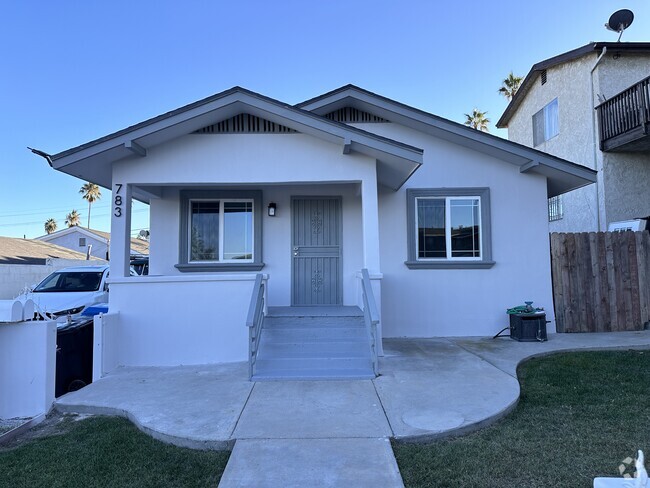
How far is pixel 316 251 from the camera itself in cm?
862

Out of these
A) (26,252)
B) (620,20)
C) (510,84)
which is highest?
(510,84)

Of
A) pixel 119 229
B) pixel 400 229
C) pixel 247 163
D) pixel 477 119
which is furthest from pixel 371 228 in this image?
pixel 477 119

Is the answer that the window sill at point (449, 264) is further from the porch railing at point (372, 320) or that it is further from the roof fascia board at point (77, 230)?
the roof fascia board at point (77, 230)

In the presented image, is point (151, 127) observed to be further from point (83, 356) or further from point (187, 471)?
point (187, 471)

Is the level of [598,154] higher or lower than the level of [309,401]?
higher

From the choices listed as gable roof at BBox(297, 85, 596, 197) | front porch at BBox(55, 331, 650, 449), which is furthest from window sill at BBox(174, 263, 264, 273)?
gable roof at BBox(297, 85, 596, 197)

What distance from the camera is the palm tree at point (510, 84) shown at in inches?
1103

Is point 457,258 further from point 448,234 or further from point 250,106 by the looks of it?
point 250,106

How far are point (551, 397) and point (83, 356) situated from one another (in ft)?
20.9

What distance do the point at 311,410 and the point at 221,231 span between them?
492 centimetres

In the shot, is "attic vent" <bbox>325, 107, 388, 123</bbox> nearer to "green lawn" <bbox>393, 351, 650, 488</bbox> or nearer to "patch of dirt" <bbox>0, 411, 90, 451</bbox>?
"green lawn" <bbox>393, 351, 650, 488</bbox>

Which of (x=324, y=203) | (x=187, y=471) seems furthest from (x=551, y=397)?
(x=324, y=203)

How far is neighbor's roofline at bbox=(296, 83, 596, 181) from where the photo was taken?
8406mm

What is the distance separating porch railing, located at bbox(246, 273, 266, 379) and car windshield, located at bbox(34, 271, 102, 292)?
17.1ft
